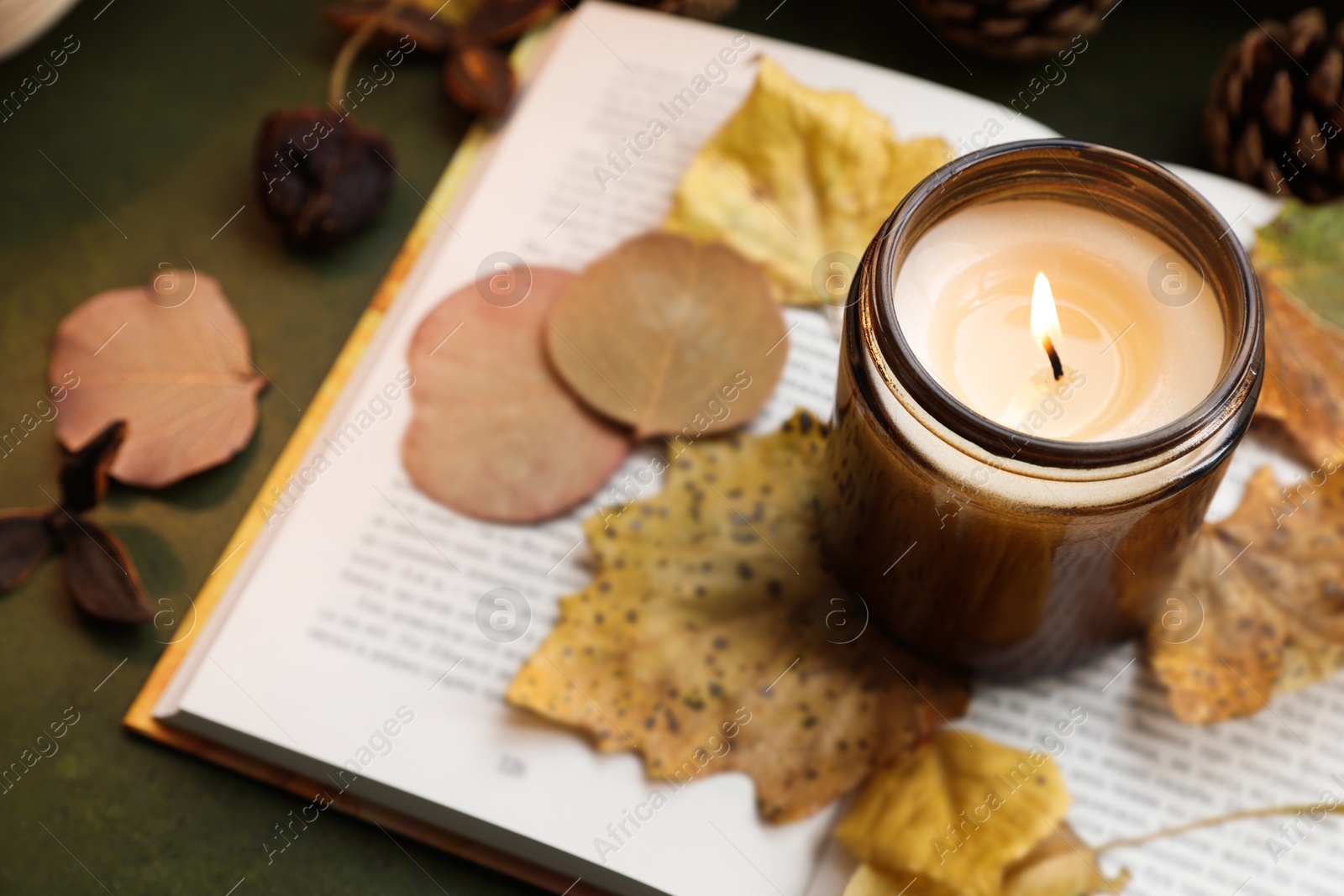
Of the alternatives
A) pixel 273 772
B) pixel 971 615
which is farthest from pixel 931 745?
pixel 273 772

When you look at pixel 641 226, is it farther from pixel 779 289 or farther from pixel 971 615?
pixel 971 615

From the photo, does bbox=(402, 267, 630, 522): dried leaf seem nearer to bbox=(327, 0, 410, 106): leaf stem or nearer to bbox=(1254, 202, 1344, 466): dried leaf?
bbox=(327, 0, 410, 106): leaf stem

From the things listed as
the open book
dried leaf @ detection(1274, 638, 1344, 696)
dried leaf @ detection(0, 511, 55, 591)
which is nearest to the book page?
the open book

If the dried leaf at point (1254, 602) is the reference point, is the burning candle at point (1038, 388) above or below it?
above

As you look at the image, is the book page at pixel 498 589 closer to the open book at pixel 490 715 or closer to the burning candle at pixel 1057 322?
the open book at pixel 490 715

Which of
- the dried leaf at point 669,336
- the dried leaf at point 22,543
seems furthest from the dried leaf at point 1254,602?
the dried leaf at point 22,543

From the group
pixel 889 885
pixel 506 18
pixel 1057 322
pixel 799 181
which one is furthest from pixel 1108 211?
pixel 506 18
